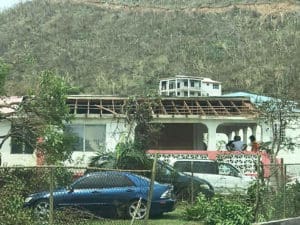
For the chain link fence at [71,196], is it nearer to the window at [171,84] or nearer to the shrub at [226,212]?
the shrub at [226,212]

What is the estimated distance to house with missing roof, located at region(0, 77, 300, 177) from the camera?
90.3ft

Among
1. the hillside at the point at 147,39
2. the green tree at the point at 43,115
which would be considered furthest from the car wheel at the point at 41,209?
the hillside at the point at 147,39

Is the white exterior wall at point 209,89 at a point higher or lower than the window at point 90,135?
higher

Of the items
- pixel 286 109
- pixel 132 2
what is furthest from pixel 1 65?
pixel 132 2

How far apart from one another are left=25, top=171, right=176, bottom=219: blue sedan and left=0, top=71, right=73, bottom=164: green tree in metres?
2.58

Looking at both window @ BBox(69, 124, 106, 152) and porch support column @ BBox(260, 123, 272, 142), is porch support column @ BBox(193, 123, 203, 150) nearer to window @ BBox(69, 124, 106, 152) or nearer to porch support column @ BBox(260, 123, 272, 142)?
porch support column @ BBox(260, 123, 272, 142)

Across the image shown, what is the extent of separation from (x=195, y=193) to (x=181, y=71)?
49.2m

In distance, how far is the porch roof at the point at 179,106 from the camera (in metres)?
29.0

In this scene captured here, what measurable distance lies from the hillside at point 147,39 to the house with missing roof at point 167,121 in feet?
70.7

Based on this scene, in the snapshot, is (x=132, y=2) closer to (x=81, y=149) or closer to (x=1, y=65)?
(x=81, y=149)

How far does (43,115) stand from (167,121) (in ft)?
42.0

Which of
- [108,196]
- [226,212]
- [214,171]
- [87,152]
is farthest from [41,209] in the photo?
Result: [87,152]

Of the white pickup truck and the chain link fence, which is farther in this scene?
the white pickup truck

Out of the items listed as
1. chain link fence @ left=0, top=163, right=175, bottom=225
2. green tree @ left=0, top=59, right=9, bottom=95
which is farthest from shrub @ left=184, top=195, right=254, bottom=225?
green tree @ left=0, top=59, right=9, bottom=95
